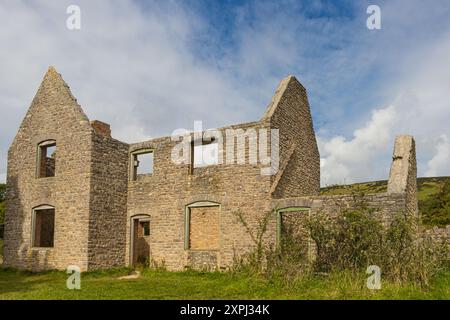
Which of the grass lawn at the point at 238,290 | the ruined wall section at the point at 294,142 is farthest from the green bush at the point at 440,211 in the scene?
the grass lawn at the point at 238,290

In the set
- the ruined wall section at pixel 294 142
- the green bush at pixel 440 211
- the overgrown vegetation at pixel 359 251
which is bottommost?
the overgrown vegetation at pixel 359 251

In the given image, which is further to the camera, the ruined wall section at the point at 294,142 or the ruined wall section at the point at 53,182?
the ruined wall section at the point at 53,182

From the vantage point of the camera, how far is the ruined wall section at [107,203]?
50.6 ft

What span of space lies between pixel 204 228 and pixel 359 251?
9.30 m

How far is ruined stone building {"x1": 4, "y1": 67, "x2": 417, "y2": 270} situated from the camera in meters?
14.4

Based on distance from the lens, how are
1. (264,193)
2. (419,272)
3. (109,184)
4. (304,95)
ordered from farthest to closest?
(304,95)
(109,184)
(264,193)
(419,272)

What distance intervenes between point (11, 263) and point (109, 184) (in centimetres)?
528

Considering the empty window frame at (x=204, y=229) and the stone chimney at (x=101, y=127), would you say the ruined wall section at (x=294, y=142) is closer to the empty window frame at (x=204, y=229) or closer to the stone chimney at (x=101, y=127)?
the empty window frame at (x=204, y=229)

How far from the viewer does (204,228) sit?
19047 millimetres

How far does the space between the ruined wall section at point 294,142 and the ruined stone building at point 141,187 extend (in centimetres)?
4

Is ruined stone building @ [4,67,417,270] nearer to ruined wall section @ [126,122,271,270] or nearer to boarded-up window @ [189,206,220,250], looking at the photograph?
ruined wall section @ [126,122,271,270]

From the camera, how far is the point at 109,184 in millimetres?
16297
